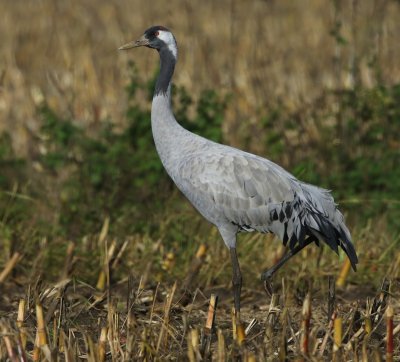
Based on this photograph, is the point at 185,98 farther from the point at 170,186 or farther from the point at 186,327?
the point at 186,327

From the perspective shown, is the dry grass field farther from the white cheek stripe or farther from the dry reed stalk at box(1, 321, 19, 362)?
the white cheek stripe

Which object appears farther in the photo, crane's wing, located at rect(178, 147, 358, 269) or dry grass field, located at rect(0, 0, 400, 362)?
crane's wing, located at rect(178, 147, 358, 269)

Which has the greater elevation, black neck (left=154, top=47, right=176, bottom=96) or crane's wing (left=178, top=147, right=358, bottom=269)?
black neck (left=154, top=47, right=176, bottom=96)

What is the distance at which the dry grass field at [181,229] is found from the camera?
4.32 metres

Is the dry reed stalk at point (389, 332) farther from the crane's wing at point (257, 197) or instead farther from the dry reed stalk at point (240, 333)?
the crane's wing at point (257, 197)

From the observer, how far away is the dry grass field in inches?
170

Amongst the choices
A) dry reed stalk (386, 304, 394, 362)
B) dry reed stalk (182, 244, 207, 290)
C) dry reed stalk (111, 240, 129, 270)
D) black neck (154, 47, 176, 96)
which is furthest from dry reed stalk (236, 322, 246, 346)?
dry reed stalk (111, 240, 129, 270)

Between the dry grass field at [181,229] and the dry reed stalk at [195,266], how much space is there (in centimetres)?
2

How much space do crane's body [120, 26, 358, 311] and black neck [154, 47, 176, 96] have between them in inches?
8.3

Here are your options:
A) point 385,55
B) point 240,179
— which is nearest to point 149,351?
point 240,179

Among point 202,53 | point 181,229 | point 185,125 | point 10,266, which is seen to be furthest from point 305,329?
point 202,53

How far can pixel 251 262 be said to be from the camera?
634cm

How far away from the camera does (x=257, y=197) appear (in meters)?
5.38

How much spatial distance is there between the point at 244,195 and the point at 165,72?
2.81ft
